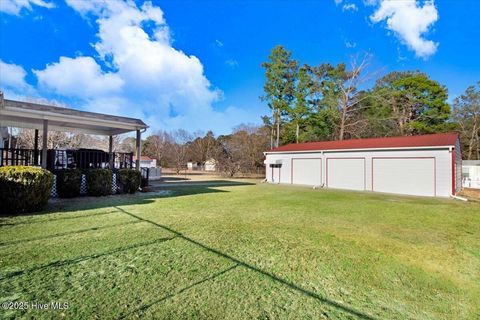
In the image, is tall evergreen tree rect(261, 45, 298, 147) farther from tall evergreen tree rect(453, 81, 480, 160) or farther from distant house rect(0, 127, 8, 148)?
distant house rect(0, 127, 8, 148)

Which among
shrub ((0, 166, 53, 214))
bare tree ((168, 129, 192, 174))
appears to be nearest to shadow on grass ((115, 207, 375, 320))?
shrub ((0, 166, 53, 214))

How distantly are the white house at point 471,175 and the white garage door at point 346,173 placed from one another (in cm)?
764

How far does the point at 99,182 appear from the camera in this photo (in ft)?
30.7

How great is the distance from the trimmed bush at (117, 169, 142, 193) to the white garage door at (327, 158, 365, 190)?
11.0 m

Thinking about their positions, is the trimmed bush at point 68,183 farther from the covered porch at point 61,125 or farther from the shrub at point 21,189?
the shrub at point 21,189

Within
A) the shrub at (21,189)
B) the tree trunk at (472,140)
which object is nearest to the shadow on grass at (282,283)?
the shrub at (21,189)

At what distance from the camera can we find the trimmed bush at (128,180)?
10.2 meters

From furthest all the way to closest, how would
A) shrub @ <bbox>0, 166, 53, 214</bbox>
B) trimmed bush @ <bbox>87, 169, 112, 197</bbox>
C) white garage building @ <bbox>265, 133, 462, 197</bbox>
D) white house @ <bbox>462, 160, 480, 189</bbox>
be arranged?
1. white house @ <bbox>462, 160, 480, 189</bbox>
2. white garage building @ <bbox>265, 133, 462, 197</bbox>
3. trimmed bush @ <bbox>87, 169, 112, 197</bbox>
4. shrub @ <bbox>0, 166, 53, 214</bbox>

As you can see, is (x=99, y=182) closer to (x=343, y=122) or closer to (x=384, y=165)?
(x=384, y=165)

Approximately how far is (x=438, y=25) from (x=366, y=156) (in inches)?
464

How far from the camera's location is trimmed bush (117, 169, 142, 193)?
10164 millimetres

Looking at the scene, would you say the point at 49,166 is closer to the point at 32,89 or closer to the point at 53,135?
the point at 53,135

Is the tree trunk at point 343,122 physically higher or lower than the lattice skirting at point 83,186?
higher

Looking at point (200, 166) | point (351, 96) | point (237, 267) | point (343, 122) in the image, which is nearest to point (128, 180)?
point (237, 267)
